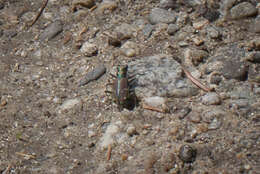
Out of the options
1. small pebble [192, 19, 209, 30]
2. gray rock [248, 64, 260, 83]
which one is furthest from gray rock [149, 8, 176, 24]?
gray rock [248, 64, 260, 83]

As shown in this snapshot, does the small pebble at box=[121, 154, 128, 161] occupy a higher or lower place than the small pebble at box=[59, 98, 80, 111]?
lower

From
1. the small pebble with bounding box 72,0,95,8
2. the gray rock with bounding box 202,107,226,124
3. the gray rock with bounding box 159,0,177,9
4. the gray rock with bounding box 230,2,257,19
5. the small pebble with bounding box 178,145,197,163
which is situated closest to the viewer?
the small pebble with bounding box 178,145,197,163

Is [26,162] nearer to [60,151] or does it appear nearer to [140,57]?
[60,151]

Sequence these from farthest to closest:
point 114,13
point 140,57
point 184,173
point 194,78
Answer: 1. point 114,13
2. point 140,57
3. point 194,78
4. point 184,173

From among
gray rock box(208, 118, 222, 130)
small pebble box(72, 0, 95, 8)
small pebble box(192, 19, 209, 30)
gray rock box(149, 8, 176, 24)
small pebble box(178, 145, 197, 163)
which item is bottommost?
small pebble box(178, 145, 197, 163)

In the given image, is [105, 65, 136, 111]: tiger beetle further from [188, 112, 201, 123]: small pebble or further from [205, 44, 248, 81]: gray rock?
[205, 44, 248, 81]: gray rock

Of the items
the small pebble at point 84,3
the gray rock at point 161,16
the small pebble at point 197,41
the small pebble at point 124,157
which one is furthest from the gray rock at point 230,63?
the small pebble at point 84,3

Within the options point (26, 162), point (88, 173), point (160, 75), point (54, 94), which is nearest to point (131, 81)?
point (160, 75)
